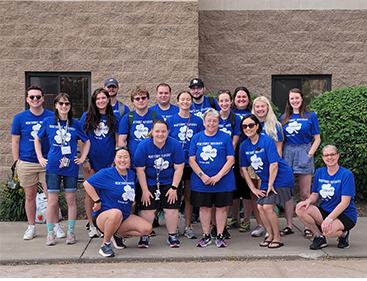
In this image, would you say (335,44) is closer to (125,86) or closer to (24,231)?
(125,86)

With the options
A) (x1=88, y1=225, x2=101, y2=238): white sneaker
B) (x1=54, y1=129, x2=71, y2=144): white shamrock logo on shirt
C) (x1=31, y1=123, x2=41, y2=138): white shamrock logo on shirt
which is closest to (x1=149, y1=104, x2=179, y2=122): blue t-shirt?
(x1=54, y1=129, x2=71, y2=144): white shamrock logo on shirt

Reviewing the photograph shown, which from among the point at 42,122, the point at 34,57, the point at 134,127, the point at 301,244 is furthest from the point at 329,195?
the point at 34,57

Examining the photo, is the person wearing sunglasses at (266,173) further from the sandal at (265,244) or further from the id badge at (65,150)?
the id badge at (65,150)

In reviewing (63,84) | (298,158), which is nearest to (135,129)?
(298,158)

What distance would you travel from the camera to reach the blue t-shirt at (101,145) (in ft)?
23.4

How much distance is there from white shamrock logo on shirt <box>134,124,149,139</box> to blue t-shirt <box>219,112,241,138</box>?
938mm

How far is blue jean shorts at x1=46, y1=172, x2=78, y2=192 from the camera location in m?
6.80

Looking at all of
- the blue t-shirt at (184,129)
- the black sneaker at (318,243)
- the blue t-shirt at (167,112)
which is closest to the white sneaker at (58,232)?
the blue t-shirt at (184,129)

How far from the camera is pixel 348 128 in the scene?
→ 877 cm

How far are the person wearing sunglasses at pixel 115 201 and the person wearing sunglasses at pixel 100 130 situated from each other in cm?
68

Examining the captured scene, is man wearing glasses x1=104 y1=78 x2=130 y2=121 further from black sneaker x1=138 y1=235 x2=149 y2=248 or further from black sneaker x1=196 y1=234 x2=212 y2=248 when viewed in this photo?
black sneaker x1=196 y1=234 x2=212 y2=248

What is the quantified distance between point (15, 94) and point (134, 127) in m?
3.67

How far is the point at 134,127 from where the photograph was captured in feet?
23.2

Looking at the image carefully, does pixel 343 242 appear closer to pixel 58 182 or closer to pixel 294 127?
pixel 294 127
